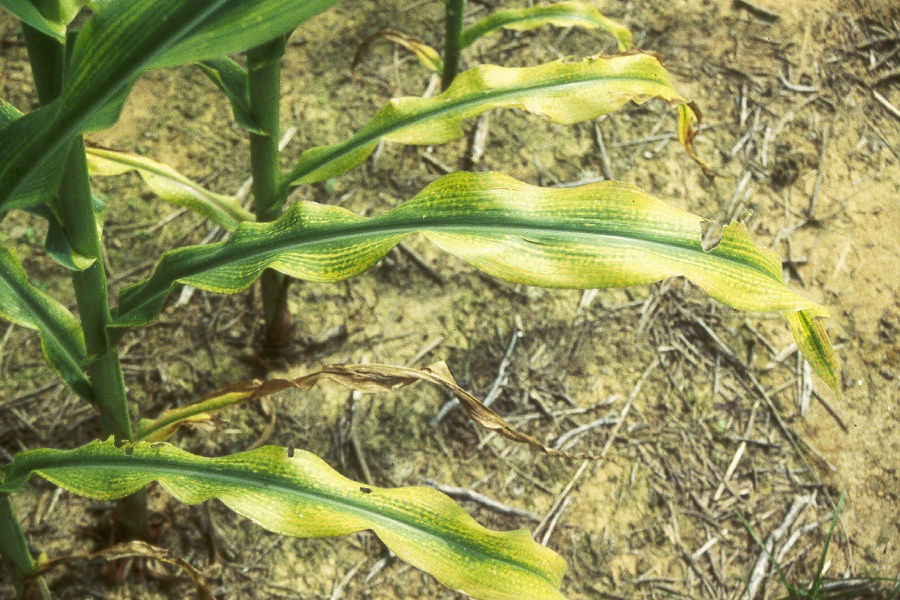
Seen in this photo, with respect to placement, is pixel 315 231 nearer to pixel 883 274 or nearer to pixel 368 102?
pixel 368 102

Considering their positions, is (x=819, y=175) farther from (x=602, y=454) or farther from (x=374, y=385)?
(x=374, y=385)

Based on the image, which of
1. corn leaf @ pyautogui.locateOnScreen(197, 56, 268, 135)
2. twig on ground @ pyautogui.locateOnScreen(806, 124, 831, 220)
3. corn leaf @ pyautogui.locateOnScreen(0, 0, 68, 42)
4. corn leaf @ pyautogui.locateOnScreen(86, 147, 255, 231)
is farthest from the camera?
twig on ground @ pyautogui.locateOnScreen(806, 124, 831, 220)

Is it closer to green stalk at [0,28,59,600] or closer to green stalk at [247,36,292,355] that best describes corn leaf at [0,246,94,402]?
green stalk at [0,28,59,600]

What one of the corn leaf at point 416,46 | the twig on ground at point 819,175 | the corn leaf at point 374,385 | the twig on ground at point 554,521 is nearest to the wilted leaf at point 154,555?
the corn leaf at point 374,385

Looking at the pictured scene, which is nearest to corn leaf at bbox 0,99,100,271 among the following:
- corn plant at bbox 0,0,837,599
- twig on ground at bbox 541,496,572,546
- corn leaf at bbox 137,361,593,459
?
corn plant at bbox 0,0,837,599

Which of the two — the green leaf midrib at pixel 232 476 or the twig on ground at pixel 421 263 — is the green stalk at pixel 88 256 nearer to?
the green leaf midrib at pixel 232 476

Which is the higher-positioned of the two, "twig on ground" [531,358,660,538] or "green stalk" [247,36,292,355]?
"green stalk" [247,36,292,355]

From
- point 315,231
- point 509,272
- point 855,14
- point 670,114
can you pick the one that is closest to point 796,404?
point 670,114

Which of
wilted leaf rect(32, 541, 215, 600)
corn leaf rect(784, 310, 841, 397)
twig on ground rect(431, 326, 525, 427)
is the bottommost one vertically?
twig on ground rect(431, 326, 525, 427)
